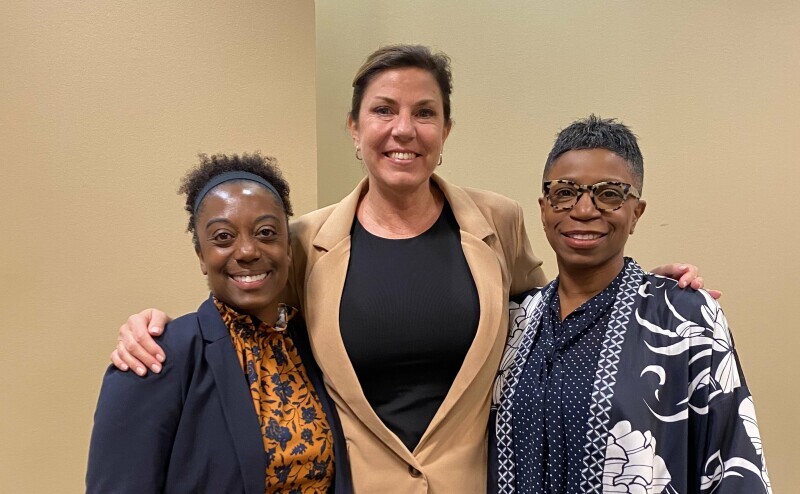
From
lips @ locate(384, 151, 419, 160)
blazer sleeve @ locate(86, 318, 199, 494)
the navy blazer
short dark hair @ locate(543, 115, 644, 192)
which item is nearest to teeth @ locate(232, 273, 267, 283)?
the navy blazer

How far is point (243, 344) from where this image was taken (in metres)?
1.30

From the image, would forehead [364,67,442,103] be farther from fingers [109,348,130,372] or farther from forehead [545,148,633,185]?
fingers [109,348,130,372]

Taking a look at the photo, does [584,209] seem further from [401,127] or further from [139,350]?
[139,350]

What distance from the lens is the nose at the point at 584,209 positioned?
129 cm

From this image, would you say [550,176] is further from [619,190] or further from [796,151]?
[796,151]

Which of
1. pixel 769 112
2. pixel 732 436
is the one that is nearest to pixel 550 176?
pixel 732 436

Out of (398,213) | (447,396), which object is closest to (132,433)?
(447,396)

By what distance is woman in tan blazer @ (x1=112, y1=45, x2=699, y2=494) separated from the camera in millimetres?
1438

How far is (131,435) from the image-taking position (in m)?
1.12

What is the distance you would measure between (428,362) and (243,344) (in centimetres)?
46

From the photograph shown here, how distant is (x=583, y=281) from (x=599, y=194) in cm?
21

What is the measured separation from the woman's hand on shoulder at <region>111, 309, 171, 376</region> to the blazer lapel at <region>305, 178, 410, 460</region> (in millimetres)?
389

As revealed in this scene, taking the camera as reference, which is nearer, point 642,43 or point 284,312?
point 284,312

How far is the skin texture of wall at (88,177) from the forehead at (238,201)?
0.97 m
